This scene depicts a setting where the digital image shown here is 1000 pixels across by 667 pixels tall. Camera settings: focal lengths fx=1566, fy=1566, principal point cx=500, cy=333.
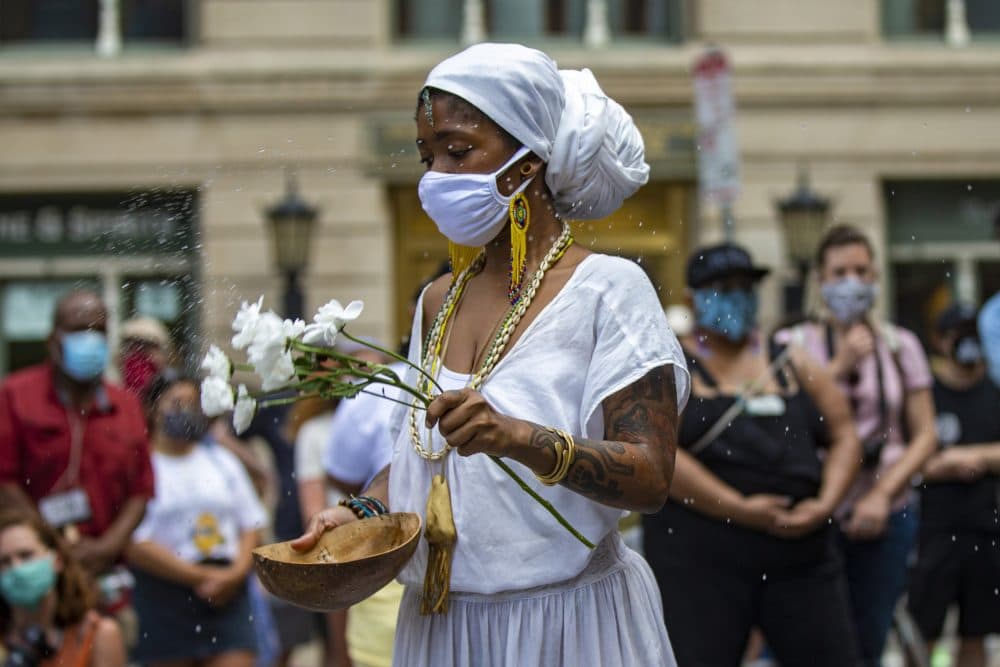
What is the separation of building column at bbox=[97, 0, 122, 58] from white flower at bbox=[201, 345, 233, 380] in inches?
474

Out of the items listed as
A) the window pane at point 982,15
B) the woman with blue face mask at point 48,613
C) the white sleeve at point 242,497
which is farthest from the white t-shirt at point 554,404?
the window pane at point 982,15

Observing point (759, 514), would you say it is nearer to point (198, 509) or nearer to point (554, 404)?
point (554, 404)

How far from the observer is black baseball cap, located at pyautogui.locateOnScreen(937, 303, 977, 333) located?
275 inches

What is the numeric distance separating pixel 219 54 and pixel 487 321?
37.2ft

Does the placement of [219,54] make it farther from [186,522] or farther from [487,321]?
[487,321]

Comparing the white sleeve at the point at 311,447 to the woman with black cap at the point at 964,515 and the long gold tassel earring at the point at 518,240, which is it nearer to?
the woman with black cap at the point at 964,515

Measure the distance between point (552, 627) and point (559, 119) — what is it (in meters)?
0.93

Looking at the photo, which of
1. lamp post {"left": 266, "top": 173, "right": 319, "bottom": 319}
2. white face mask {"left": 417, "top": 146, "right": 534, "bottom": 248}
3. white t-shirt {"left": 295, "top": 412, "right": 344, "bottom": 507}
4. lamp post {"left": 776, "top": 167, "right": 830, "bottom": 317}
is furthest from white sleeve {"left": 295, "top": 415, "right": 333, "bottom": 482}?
lamp post {"left": 776, "top": 167, "right": 830, "bottom": 317}

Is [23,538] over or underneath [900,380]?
underneath

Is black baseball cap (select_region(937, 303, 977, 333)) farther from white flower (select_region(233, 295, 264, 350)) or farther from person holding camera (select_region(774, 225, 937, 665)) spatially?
white flower (select_region(233, 295, 264, 350))

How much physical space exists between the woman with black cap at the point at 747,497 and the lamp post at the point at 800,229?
7.34 m

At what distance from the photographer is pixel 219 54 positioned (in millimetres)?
13758

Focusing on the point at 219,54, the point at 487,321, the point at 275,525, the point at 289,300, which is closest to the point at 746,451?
the point at 487,321

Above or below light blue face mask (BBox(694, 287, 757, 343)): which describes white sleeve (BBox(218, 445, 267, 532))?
below
